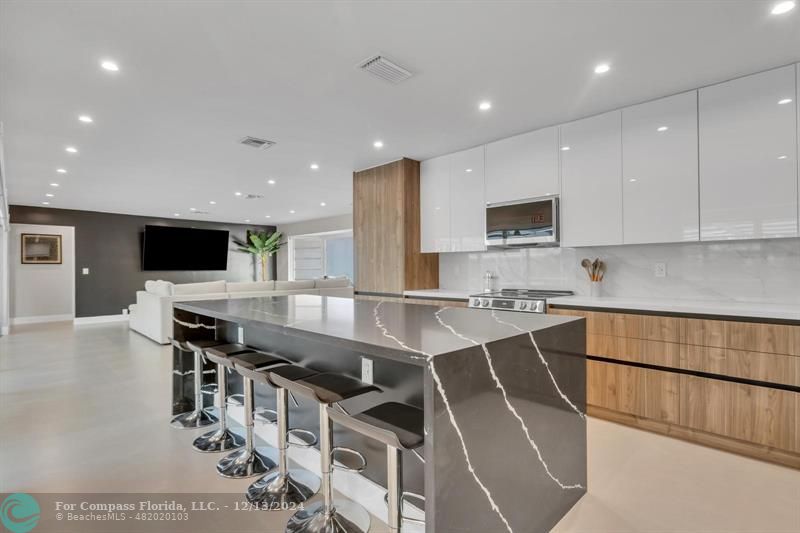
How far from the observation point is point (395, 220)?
4602 millimetres

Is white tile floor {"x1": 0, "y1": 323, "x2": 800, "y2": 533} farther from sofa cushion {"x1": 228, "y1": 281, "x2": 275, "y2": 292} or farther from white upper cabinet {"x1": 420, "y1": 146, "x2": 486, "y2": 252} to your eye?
sofa cushion {"x1": 228, "y1": 281, "x2": 275, "y2": 292}

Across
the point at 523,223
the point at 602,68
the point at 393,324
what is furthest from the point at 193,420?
the point at 602,68

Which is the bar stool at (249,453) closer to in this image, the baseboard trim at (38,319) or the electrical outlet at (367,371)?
the electrical outlet at (367,371)

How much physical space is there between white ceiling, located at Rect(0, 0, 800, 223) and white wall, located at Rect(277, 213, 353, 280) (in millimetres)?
5374

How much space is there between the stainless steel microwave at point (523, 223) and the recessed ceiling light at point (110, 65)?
3188 millimetres

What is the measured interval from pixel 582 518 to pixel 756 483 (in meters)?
1.13

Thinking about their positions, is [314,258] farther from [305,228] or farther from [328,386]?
[328,386]

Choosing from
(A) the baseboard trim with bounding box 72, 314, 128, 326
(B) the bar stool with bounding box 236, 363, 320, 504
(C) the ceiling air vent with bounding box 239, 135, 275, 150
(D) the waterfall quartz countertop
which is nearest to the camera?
(D) the waterfall quartz countertop

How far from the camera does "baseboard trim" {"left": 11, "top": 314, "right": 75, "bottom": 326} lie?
815 centimetres

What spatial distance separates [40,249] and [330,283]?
6392 millimetres

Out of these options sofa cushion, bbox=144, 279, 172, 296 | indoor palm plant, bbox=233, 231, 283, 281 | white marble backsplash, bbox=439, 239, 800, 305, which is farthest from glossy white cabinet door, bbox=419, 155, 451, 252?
indoor palm plant, bbox=233, 231, 283, 281

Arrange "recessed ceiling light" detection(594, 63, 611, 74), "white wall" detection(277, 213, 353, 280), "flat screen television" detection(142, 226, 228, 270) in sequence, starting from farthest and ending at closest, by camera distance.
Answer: "white wall" detection(277, 213, 353, 280) → "flat screen television" detection(142, 226, 228, 270) → "recessed ceiling light" detection(594, 63, 611, 74)

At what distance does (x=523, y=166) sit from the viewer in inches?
148

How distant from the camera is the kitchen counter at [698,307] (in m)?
2.34
